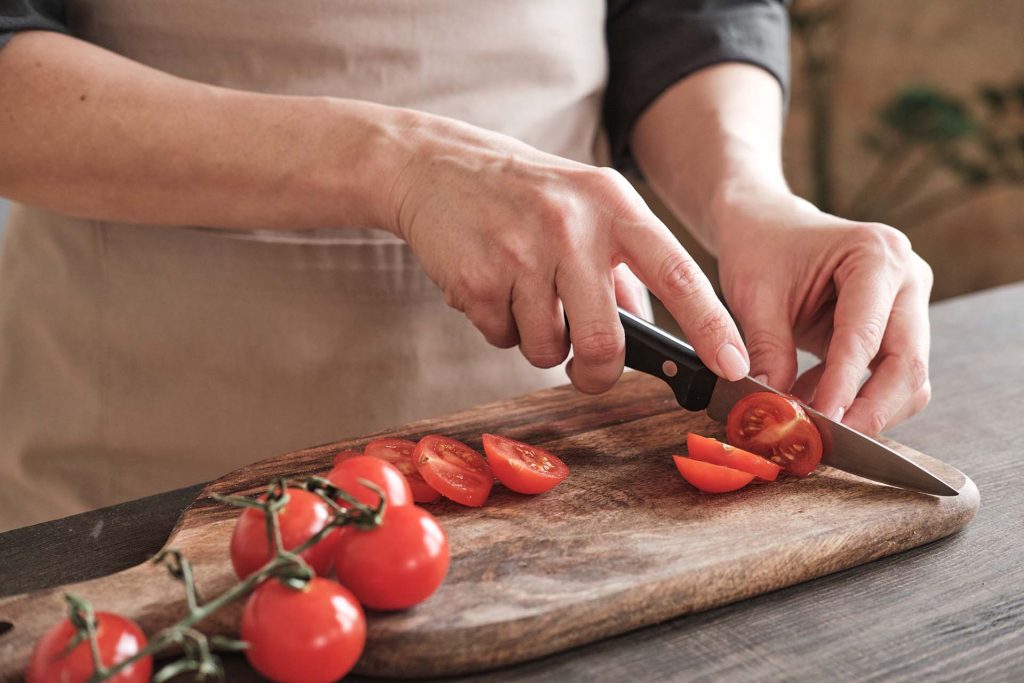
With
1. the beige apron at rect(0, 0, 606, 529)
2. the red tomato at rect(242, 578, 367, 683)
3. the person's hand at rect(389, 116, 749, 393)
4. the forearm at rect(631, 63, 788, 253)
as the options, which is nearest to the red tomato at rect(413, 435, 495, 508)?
the person's hand at rect(389, 116, 749, 393)

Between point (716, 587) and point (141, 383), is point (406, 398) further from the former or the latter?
point (716, 587)

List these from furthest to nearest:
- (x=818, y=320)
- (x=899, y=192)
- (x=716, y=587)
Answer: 1. (x=899, y=192)
2. (x=818, y=320)
3. (x=716, y=587)

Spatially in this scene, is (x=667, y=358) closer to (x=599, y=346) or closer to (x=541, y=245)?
(x=599, y=346)

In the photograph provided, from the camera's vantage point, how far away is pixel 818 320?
4.38ft

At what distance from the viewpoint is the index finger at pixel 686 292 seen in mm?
1048

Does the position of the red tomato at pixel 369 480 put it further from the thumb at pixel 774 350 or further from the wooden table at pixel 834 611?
the thumb at pixel 774 350

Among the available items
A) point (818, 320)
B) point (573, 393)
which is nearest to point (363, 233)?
point (573, 393)

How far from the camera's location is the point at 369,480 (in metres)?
0.84

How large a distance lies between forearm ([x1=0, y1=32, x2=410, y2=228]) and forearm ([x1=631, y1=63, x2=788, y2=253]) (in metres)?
0.51

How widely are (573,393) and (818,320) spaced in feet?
1.14

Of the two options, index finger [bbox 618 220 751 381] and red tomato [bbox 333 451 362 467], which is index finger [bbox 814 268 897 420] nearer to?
index finger [bbox 618 220 751 381]

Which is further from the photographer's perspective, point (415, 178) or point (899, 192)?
point (899, 192)

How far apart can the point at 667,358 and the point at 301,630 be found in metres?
0.58

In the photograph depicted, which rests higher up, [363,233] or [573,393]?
[363,233]
